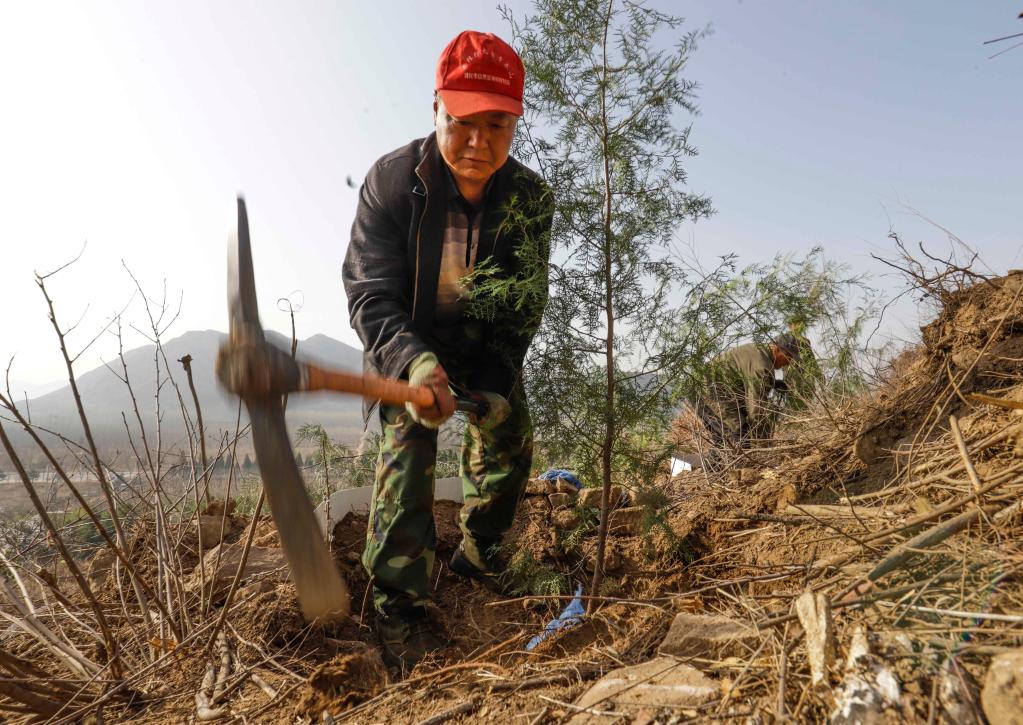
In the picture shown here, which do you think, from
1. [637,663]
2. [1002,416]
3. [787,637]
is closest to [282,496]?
[637,663]

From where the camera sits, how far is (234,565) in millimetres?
4000

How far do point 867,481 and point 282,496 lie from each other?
307 cm

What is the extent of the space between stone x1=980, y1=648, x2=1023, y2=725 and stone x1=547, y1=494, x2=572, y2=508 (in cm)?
371

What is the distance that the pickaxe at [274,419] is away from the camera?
1.96m

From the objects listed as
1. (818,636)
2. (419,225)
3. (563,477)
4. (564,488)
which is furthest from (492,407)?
(563,477)

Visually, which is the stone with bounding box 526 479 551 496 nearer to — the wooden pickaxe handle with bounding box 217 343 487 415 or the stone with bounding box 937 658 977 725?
the wooden pickaxe handle with bounding box 217 343 487 415

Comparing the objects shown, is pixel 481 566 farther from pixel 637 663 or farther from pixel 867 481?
pixel 867 481

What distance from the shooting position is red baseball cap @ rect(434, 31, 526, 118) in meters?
3.01

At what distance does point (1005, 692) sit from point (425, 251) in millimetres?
2916

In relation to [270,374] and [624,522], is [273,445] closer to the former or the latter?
[270,374]

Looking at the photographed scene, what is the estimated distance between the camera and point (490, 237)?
347 centimetres

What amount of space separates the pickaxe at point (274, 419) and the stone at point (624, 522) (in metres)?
2.66

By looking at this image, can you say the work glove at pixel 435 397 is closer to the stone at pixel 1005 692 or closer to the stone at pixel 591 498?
the stone at pixel 1005 692

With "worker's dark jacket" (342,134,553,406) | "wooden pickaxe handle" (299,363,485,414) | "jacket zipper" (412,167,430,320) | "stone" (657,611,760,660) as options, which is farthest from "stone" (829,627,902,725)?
"jacket zipper" (412,167,430,320)
